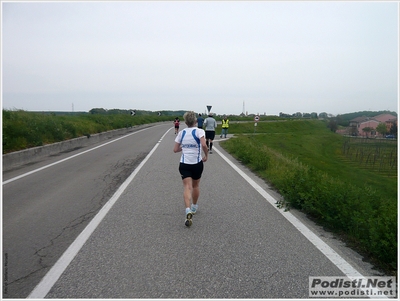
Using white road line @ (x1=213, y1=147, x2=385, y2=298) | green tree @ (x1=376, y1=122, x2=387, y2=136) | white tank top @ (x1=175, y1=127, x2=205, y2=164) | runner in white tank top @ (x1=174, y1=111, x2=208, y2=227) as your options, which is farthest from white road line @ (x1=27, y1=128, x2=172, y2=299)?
green tree @ (x1=376, y1=122, x2=387, y2=136)

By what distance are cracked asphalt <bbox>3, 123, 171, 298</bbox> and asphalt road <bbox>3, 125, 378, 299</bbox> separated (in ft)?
0.06

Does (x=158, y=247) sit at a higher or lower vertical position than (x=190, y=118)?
lower

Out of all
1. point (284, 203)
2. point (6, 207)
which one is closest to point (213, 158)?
point (284, 203)

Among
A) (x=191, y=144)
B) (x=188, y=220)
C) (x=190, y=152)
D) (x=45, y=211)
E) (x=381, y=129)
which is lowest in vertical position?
(x=45, y=211)

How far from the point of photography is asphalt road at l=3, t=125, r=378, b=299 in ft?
13.0

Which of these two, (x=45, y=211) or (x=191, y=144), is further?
(x=45, y=211)

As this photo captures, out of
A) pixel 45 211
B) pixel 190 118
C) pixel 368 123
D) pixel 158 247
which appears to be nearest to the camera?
pixel 158 247

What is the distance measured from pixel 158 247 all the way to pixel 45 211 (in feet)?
10.1

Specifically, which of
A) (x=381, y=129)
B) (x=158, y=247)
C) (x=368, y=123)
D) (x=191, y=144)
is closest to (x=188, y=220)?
(x=158, y=247)

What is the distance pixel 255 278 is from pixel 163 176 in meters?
7.08

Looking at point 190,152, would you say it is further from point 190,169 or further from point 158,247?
point 158,247

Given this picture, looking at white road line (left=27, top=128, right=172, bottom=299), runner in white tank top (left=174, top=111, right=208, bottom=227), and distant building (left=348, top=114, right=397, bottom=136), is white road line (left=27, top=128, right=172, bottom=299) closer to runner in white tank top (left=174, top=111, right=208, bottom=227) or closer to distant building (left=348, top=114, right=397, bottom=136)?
runner in white tank top (left=174, top=111, right=208, bottom=227)

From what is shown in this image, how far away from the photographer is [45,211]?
7.08 m

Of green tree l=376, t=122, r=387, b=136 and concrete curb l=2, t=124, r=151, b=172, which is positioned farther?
green tree l=376, t=122, r=387, b=136
